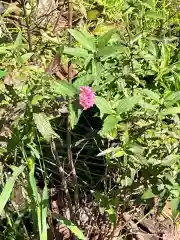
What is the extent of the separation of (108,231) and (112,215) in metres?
0.31

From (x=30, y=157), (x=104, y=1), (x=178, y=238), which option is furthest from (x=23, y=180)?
(x=104, y=1)

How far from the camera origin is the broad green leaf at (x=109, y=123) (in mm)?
1663

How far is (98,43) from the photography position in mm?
1784

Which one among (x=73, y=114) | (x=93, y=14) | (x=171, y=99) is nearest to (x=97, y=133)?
(x=171, y=99)

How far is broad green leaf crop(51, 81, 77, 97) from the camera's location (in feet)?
5.45

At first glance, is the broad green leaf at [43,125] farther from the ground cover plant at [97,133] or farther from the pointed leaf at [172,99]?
the pointed leaf at [172,99]

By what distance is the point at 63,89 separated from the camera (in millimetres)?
1673

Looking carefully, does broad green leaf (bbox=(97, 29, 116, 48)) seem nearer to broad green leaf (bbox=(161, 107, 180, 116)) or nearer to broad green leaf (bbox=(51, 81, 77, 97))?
broad green leaf (bbox=(51, 81, 77, 97))

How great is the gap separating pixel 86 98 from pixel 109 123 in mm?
100

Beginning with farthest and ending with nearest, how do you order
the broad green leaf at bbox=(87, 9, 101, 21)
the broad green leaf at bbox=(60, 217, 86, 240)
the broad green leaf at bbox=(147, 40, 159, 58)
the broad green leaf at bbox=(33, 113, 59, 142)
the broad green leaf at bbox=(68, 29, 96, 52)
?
the broad green leaf at bbox=(87, 9, 101, 21) < the broad green leaf at bbox=(147, 40, 159, 58) < the broad green leaf at bbox=(60, 217, 86, 240) < the broad green leaf at bbox=(68, 29, 96, 52) < the broad green leaf at bbox=(33, 113, 59, 142)

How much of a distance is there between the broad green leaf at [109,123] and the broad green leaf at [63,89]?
122 millimetres

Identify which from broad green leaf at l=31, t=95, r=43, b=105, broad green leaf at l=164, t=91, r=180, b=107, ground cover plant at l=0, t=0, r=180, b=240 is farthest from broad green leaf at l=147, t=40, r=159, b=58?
broad green leaf at l=31, t=95, r=43, b=105

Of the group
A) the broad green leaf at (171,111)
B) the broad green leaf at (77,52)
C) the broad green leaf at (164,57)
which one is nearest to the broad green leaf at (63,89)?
the broad green leaf at (77,52)

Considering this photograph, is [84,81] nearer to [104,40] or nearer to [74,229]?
[104,40]
